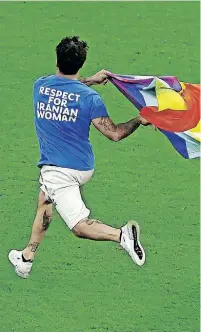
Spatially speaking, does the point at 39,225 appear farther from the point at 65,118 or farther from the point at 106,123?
the point at 106,123

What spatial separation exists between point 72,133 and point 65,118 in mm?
134

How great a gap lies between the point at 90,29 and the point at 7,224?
4.67 metres

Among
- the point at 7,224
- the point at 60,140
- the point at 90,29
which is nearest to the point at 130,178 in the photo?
the point at 7,224

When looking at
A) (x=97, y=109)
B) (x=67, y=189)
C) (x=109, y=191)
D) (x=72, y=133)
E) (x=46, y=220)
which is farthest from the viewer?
(x=109, y=191)

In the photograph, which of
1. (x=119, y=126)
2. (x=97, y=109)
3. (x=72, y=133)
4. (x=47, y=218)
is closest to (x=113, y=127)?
(x=119, y=126)

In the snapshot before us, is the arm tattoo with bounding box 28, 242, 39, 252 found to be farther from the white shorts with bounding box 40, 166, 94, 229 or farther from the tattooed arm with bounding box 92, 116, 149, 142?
the tattooed arm with bounding box 92, 116, 149, 142

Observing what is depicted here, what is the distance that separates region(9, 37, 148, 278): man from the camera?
8445mm

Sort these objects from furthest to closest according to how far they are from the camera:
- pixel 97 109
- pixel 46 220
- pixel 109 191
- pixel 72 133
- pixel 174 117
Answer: pixel 109 191 → pixel 46 220 → pixel 174 117 → pixel 72 133 → pixel 97 109

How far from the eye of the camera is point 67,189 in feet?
28.5

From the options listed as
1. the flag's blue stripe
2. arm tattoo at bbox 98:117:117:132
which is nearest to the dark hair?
arm tattoo at bbox 98:117:117:132

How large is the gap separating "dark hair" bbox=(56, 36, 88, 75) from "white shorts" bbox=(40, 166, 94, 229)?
0.78 m

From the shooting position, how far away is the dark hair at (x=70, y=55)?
844cm

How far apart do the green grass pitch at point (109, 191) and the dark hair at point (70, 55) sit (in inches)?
69.7

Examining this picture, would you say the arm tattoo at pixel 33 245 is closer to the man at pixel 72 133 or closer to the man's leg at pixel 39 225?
the man's leg at pixel 39 225
